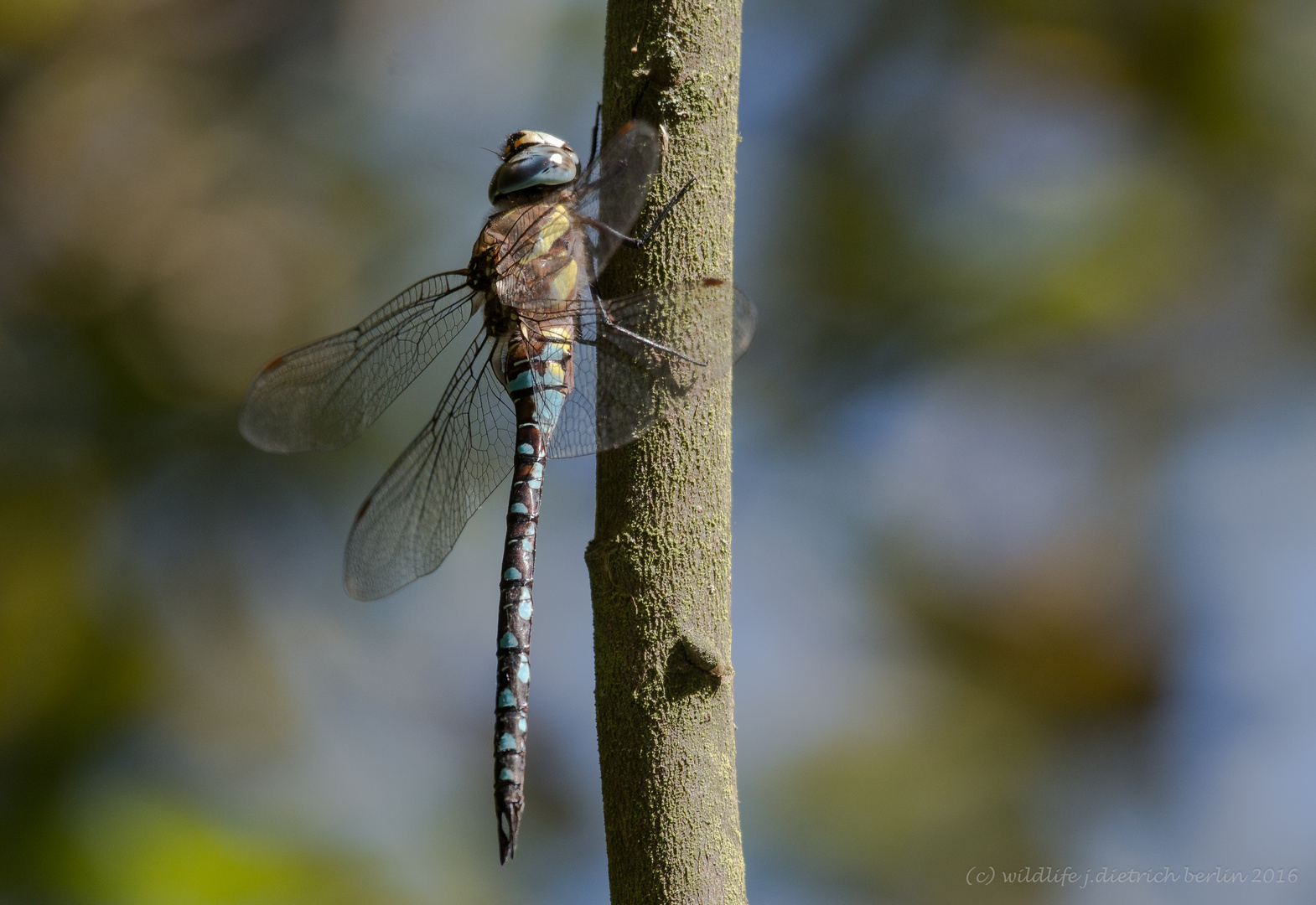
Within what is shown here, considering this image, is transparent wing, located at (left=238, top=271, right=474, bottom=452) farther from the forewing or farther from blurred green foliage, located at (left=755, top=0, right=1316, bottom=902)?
blurred green foliage, located at (left=755, top=0, right=1316, bottom=902)

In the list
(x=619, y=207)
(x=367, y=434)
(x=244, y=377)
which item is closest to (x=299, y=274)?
(x=244, y=377)

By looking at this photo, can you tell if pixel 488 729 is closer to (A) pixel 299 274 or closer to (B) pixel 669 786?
(A) pixel 299 274

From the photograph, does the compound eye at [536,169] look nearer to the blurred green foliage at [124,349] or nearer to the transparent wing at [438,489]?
the transparent wing at [438,489]

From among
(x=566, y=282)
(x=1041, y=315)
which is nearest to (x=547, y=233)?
(x=566, y=282)

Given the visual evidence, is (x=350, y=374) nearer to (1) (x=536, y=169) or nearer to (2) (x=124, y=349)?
(1) (x=536, y=169)

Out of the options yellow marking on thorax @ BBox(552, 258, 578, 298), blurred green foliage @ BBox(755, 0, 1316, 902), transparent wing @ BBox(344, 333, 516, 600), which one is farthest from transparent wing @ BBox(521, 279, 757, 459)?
blurred green foliage @ BBox(755, 0, 1316, 902)

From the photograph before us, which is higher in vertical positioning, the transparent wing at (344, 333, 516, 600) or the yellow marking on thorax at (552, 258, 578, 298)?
the yellow marking on thorax at (552, 258, 578, 298)

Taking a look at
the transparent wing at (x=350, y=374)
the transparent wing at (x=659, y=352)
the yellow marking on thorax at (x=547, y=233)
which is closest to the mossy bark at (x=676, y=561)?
the transparent wing at (x=659, y=352)
